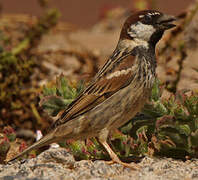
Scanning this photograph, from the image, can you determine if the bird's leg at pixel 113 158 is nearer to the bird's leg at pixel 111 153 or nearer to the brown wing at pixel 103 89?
the bird's leg at pixel 111 153

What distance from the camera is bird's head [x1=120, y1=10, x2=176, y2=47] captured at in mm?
3416

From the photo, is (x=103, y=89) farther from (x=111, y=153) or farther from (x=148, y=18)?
(x=148, y=18)

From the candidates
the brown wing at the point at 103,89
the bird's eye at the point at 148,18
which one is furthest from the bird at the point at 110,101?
the bird's eye at the point at 148,18

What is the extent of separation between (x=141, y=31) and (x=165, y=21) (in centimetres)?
20

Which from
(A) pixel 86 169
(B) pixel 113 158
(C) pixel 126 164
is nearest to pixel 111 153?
(B) pixel 113 158

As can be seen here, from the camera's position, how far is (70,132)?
328cm

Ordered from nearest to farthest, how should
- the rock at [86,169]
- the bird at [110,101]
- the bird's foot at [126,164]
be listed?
the rock at [86,169]
the bird's foot at [126,164]
the bird at [110,101]

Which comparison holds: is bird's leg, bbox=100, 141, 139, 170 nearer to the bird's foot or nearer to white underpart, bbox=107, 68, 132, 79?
the bird's foot

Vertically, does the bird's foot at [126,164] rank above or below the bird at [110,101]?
below

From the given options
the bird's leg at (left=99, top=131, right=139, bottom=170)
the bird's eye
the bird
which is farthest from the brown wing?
the bird's eye

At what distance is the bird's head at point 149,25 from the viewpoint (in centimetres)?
342

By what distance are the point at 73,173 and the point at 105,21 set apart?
312 inches

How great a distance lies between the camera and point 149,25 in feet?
11.3

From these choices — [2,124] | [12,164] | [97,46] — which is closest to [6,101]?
[2,124]
